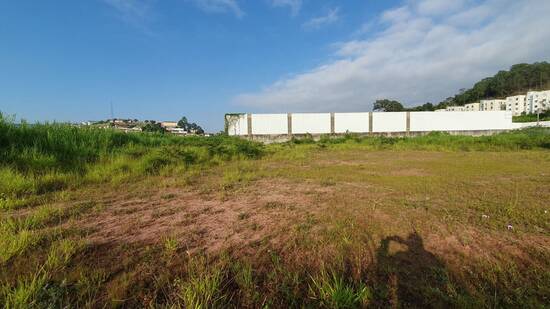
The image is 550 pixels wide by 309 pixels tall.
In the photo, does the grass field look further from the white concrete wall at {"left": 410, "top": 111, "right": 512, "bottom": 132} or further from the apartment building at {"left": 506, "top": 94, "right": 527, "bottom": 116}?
the apartment building at {"left": 506, "top": 94, "right": 527, "bottom": 116}

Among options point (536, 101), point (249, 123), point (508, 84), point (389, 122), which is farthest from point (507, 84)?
point (249, 123)

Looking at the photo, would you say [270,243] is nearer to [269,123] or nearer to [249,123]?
[249,123]

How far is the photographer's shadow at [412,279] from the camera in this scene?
4.53 ft

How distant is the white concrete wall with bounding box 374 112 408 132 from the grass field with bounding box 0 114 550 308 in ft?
73.8

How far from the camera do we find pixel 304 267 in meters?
1.70

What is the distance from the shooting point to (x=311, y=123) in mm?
24906

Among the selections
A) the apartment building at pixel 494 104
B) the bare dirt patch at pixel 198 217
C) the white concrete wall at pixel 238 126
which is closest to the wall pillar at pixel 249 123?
the white concrete wall at pixel 238 126

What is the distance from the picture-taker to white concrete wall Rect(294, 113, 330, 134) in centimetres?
2467

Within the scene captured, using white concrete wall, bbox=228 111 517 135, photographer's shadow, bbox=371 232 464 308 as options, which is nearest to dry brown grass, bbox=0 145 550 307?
photographer's shadow, bbox=371 232 464 308

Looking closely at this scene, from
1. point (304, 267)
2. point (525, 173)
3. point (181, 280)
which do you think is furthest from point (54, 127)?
point (525, 173)

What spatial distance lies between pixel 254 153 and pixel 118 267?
8589 millimetres

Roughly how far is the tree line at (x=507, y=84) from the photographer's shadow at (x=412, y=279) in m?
76.0

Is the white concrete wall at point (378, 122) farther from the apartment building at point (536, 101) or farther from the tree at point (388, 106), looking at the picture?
the apartment building at point (536, 101)

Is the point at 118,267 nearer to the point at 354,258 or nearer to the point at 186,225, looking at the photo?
the point at 186,225
